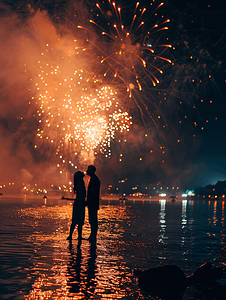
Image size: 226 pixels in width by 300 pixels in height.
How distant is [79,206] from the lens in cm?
1259

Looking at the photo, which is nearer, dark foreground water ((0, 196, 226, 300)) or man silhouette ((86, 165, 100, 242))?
dark foreground water ((0, 196, 226, 300))

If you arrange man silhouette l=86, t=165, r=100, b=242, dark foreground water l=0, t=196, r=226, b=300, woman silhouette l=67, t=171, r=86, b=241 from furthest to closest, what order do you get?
woman silhouette l=67, t=171, r=86, b=241 < man silhouette l=86, t=165, r=100, b=242 < dark foreground water l=0, t=196, r=226, b=300

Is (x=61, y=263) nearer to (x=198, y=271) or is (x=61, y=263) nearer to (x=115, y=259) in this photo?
(x=115, y=259)

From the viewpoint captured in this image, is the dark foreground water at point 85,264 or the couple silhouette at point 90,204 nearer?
the dark foreground water at point 85,264

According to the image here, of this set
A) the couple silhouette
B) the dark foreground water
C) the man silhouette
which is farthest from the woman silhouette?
the dark foreground water

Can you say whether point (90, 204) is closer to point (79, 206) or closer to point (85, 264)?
point (79, 206)

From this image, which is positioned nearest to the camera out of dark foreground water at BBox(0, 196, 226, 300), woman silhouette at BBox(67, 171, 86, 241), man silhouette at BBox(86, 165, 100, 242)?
dark foreground water at BBox(0, 196, 226, 300)

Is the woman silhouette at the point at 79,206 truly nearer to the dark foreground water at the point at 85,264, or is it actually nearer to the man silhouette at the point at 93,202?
the man silhouette at the point at 93,202

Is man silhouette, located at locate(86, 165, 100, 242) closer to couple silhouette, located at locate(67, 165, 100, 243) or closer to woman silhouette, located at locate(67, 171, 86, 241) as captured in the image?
couple silhouette, located at locate(67, 165, 100, 243)

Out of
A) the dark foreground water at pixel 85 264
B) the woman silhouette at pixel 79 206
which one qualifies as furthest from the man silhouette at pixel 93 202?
the dark foreground water at pixel 85 264

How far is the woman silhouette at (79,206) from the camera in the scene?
12.5m

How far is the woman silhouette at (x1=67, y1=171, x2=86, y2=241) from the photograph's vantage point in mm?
12469

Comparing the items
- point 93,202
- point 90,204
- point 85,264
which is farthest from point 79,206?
point 85,264

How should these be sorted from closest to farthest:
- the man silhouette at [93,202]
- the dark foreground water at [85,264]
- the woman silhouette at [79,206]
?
the dark foreground water at [85,264] < the man silhouette at [93,202] < the woman silhouette at [79,206]
